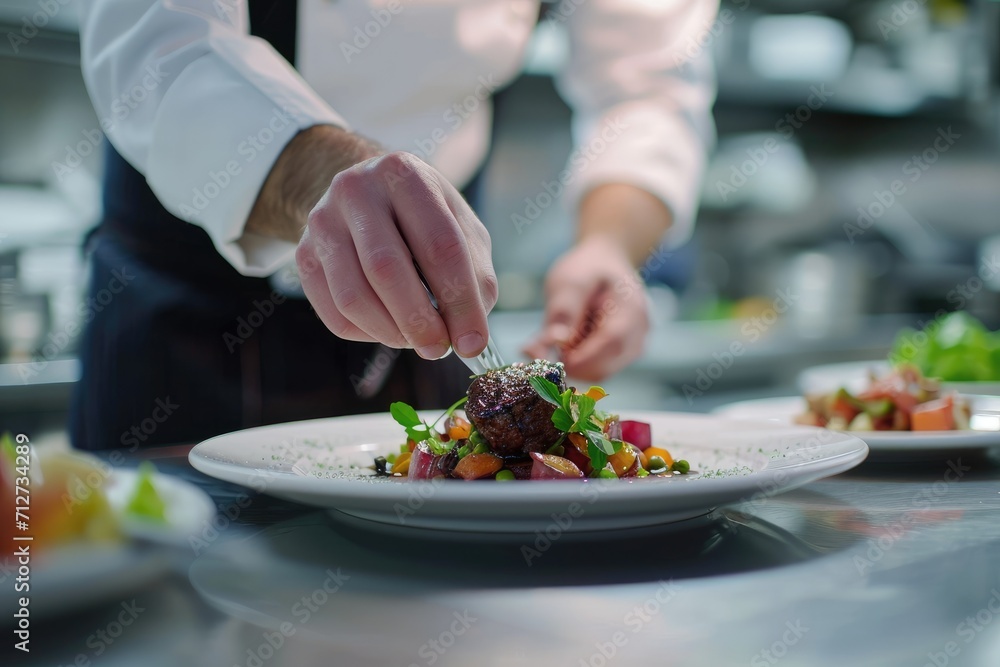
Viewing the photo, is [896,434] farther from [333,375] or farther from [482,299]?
[333,375]

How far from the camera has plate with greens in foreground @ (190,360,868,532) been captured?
0.66 metres

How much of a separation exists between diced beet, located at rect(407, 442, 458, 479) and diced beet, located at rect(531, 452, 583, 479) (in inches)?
3.8

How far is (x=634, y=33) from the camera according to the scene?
7.28 feet

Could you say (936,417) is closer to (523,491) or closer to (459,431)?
(459,431)

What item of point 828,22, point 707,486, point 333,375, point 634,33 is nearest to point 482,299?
point 707,486

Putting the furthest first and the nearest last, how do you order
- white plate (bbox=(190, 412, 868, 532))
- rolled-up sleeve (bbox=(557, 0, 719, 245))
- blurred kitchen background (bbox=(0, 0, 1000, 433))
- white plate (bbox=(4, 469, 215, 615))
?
1. blurred kitchen background (bbox=(0, 0, 1000, 433))
2. rolled-up sleeve (bbox=(557, 0, 719, 245))
3. white plate (bbox=(190, 412, 868, 532))
4. white plate (bbox=(4, 469, 215, 615))

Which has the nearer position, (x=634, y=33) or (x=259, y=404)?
(x=259, y=404)

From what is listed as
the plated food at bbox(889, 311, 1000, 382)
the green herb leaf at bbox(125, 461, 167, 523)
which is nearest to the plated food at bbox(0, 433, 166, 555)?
the green herb leaf at bbox(125, 461, 167, 523)

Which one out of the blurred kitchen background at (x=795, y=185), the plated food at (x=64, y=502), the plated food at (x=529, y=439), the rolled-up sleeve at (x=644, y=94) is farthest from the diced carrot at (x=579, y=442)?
the blurred kitchen background at (x=795, y=185)

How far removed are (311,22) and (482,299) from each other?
996mm

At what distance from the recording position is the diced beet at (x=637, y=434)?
1.06 metres

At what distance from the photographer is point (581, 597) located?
1.95ft

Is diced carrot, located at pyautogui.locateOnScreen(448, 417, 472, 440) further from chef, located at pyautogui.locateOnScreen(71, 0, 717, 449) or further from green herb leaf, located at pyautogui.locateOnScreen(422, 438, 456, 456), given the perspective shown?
chef, located at pyautogui.locateOnScreen(71, 0, 717, 449)

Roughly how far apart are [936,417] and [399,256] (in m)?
0.82
